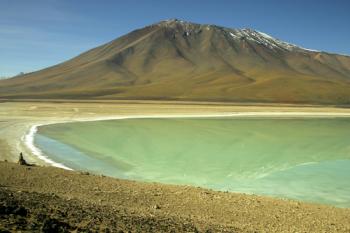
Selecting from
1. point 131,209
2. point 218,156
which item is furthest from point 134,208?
point 218,156

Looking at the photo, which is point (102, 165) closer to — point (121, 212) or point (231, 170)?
point (231, 170)

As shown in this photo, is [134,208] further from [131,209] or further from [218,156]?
[218,156]

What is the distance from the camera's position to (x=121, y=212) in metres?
9.16

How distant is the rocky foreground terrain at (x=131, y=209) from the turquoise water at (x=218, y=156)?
155 inches

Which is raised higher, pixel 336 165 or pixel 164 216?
pixel 164 216

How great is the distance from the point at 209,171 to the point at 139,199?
9.52m

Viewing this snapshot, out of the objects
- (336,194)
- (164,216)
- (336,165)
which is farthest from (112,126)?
(164,216)

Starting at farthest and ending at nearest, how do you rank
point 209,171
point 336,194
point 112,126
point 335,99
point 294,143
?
point 335,99, point 112,126, point 294,143, point 209,171, point 336,194

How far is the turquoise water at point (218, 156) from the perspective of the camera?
1769 centimetres

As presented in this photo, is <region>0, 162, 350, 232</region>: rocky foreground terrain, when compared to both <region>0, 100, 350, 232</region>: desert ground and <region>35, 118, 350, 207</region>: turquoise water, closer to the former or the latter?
<region>0, 100, 350, 232</region>: desert ground

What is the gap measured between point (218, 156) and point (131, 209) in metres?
15.9

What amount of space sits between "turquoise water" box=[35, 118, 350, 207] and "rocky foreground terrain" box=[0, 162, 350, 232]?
155 inches

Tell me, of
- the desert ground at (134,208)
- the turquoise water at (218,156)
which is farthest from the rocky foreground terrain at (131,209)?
the turquoise water at (218,156)

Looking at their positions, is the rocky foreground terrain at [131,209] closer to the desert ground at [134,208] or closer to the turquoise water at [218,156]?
the desert ground at [134,208]
